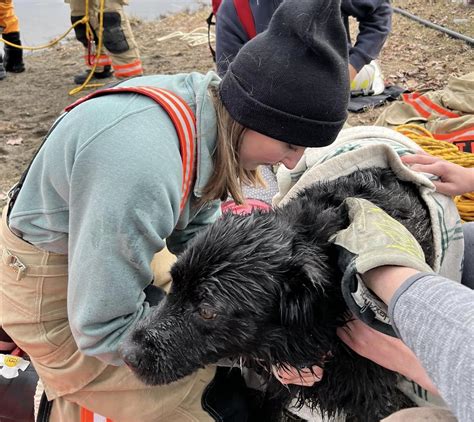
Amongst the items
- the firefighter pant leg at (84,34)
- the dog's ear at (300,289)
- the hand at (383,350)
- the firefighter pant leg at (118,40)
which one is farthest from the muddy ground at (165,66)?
the hand at (383,350)

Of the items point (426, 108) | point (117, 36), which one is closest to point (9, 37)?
point (117, 36)

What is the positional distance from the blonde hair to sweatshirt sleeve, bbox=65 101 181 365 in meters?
0.20

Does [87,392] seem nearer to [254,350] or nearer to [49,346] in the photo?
[49,346]

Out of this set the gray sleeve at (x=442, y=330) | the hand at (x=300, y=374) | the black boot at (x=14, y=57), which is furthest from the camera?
the black boot at (x=14, y=57)

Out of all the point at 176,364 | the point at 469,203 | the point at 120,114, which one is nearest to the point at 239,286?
the point at 176,364

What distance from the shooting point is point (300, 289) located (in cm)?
153

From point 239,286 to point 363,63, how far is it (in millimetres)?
2902

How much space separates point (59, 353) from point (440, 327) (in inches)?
58.5

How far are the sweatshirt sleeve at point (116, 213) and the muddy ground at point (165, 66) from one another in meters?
2.53

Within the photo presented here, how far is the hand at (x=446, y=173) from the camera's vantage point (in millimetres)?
2150

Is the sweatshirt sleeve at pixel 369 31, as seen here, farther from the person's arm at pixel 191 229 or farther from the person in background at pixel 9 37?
the person in background at pixel 9 37

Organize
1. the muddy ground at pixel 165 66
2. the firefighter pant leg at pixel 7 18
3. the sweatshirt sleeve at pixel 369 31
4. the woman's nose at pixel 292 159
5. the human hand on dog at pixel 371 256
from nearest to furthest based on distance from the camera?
the human hand on dog at pixel 371 256
the woman's nose at pixel 292 159
the sweatshirt sleeve at pixel 369 31
the muddy ground at pixel 165 66
the firefighter pant leg at pixel 7 18

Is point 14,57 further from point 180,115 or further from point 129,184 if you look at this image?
point 129,184

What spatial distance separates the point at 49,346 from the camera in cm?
190
